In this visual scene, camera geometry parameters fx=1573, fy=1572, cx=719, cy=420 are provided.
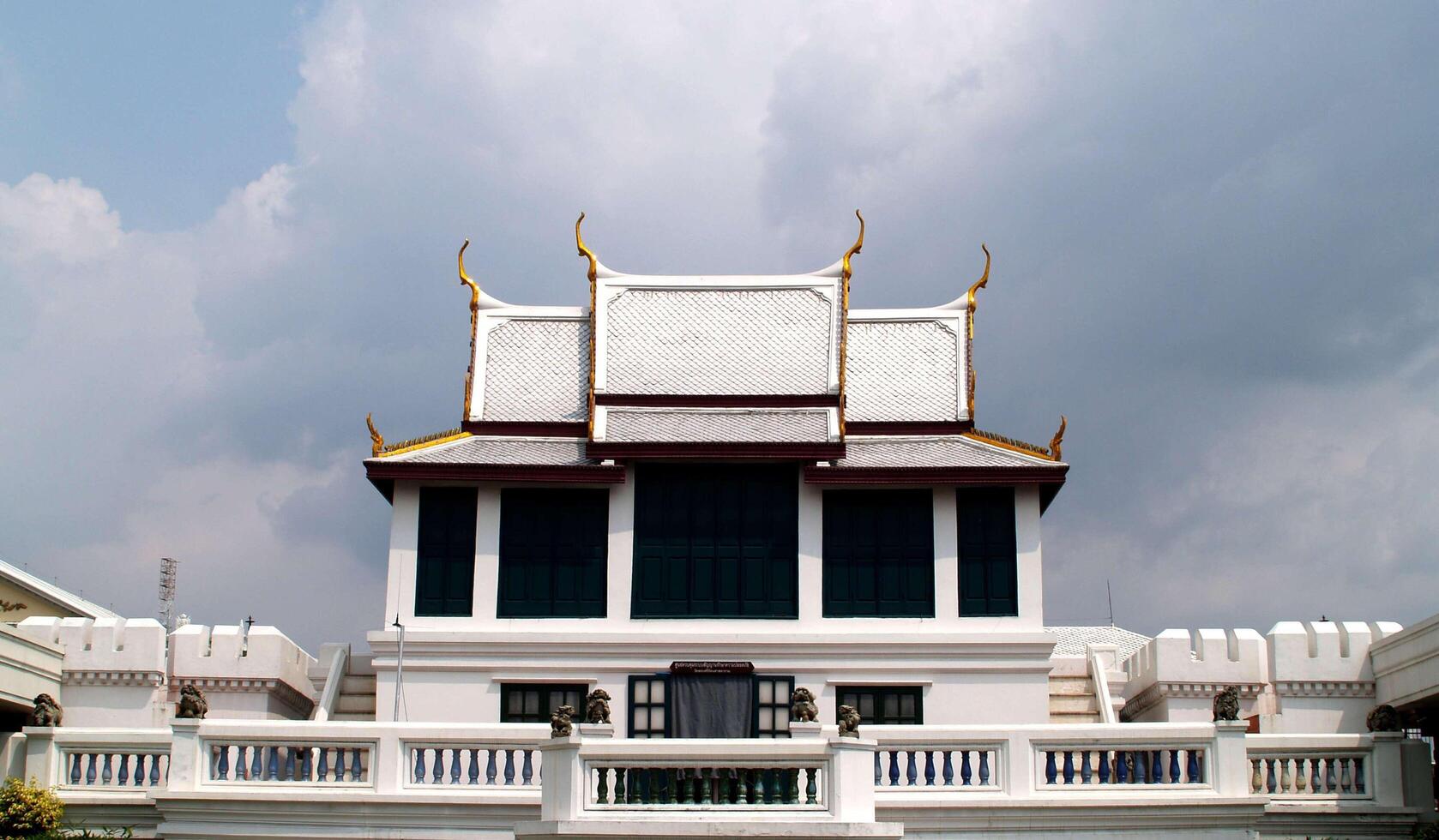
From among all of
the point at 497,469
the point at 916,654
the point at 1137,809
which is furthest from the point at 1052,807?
the point at 497,469

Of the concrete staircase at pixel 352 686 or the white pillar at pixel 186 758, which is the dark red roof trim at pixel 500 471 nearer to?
the concrete staircase at pixel 352 686

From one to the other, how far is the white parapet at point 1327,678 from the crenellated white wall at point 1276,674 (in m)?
0.01

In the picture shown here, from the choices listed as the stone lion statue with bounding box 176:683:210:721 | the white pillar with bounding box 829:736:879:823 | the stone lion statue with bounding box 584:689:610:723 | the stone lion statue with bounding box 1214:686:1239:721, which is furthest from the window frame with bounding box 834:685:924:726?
the stone lion statue with bounding box 176:683:210:721

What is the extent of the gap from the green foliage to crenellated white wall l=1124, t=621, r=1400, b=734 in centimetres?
1755

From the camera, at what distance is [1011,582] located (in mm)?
27266

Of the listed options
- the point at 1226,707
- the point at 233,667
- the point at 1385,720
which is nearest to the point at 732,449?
the point at 233,667

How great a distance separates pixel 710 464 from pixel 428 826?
31.7 ft

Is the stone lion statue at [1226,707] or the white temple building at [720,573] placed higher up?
the white temple building at [720,573]

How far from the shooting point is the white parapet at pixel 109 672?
88.3 ft

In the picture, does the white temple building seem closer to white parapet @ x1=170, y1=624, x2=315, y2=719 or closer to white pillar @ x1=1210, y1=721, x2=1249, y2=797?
white parapet @ x1=170, y1=624, x2=315, y2=719

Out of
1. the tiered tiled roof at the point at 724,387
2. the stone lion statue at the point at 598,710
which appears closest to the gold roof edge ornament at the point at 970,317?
the tiered tiled roof at the point at 724,387

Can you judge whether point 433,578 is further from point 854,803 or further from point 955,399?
point 854,803

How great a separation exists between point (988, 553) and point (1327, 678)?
232 inches

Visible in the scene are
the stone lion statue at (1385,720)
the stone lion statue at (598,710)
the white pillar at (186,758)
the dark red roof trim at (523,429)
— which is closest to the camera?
the stone lion statue at (598,710)
